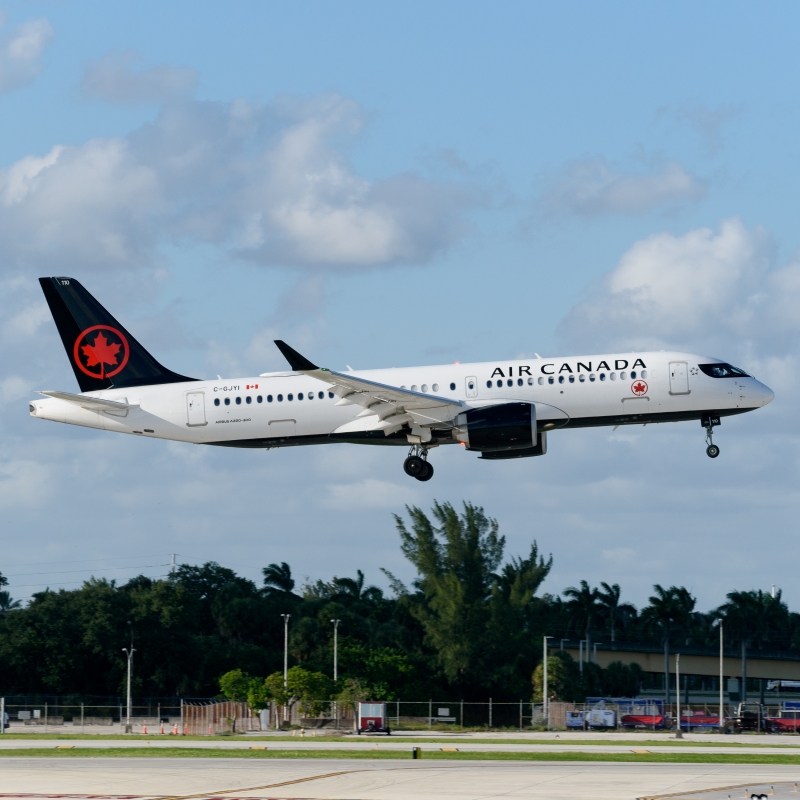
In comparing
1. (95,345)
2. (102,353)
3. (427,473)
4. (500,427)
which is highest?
(95,345)

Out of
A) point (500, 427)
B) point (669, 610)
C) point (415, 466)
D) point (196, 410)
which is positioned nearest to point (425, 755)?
point (415, 466)

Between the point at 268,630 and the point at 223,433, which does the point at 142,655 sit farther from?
the point at 223,433

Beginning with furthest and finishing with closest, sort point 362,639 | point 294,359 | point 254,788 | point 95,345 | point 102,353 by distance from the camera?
point 362,639 < point 95,345 < point 102,353 < point 294,359 < point 254,788

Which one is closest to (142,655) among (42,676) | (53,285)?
(42,676)

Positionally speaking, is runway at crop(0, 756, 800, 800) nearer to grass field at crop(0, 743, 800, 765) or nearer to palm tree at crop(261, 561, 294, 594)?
grass field at crop(0, 743, 800, 765)

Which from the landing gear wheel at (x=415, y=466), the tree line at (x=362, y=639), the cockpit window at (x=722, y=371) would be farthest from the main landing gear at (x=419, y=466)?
the tree line at (x=362, y=639)

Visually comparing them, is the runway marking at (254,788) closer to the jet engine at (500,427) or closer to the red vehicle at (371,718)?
the jet engine at (500,427)

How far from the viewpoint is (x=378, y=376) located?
56875mm

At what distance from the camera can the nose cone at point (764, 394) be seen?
54938 millimetres

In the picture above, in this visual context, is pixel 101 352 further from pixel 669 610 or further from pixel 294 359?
pixel 669 610

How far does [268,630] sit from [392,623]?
1741 centimetres

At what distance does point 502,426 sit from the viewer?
53.7 m

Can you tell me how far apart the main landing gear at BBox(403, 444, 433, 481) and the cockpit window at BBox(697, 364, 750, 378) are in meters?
12.6

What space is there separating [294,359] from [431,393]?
7800 millimetres
